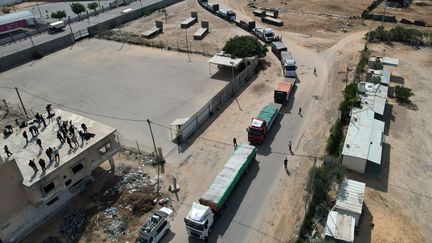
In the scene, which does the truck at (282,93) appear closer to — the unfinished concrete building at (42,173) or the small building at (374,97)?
the small building at (374,97)

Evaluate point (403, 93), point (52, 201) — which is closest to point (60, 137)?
point (52, 201)

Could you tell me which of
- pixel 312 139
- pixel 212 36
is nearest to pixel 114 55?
pixel 212 36

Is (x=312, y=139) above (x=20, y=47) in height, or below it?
below

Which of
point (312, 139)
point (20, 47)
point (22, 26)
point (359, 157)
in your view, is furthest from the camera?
point (22, 26)

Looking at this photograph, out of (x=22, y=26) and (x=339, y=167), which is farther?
(x=22, y=26)

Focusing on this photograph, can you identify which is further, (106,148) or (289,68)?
(289,68)

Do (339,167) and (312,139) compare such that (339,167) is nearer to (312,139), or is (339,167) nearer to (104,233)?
(312,139)

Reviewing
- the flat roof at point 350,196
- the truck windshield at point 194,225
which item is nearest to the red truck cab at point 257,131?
the flat roof at point 350,196

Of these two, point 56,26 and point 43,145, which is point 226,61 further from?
point 56,26
